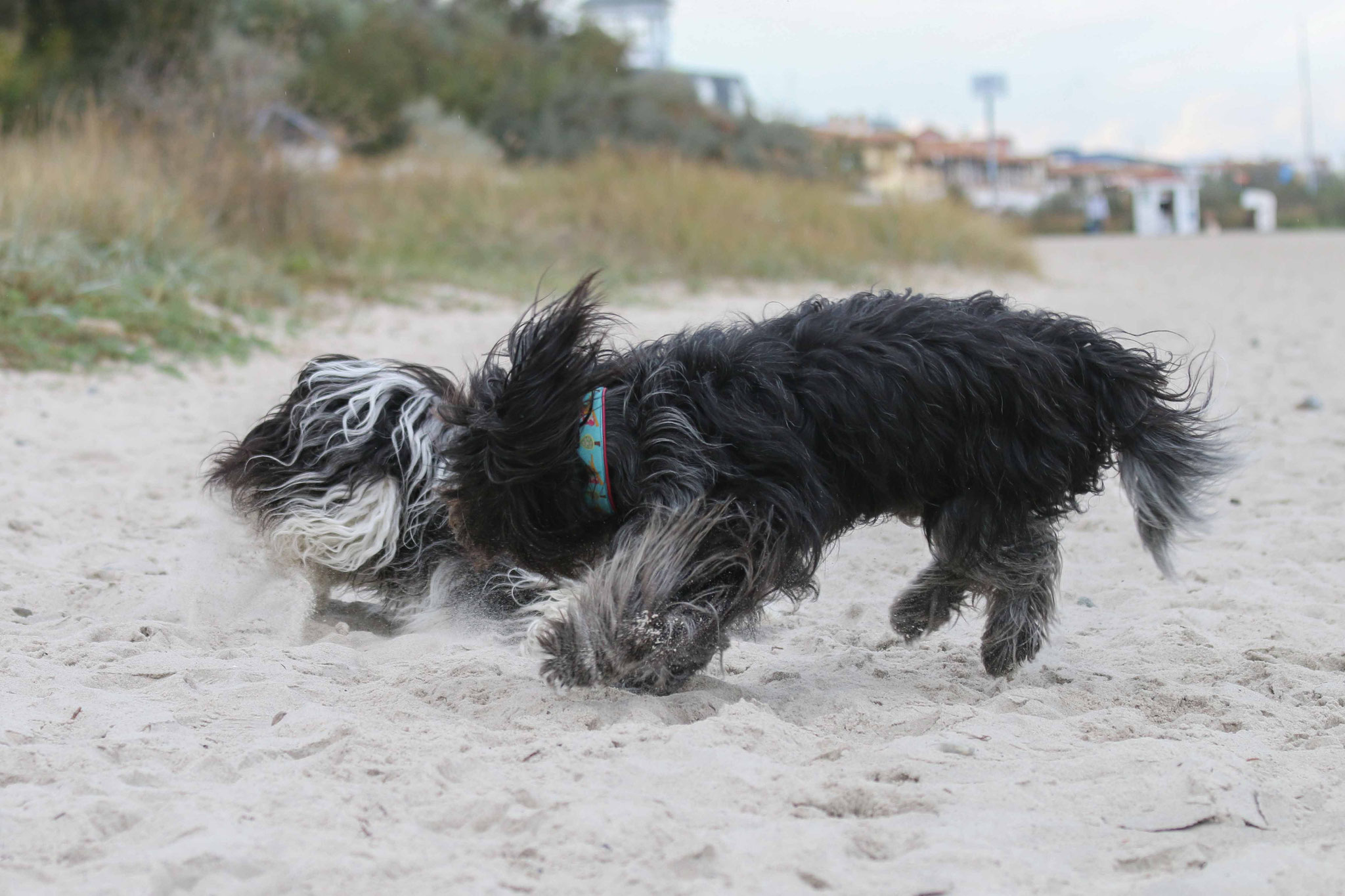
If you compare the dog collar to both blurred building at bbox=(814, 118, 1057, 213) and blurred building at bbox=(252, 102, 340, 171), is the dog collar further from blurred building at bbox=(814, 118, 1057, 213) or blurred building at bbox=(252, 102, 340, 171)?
Answer: blurred building at bbox=(814, 118, 1057, 213)

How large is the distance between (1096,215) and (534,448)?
47.3 metres

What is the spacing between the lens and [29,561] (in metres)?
4.39

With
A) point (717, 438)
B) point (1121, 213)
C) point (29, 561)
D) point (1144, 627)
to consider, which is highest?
point (1121, 213)

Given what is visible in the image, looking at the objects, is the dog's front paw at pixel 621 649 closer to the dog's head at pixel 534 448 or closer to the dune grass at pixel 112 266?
the dog's head at pixel 534 448

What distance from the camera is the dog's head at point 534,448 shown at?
3.11m

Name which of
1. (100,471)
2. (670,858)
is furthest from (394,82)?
(670,858)

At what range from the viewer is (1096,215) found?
46.9m

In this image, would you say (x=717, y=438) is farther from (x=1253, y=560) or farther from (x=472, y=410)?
(x=1253, y=560)

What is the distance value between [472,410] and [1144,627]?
2.16 metres

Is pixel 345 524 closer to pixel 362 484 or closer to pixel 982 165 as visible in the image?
pixel 362 484

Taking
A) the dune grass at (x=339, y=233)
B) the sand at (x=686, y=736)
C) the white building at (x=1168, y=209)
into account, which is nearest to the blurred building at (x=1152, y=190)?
the white building at (x=1168, y=209)

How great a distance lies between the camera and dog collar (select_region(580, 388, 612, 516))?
3.15 meters

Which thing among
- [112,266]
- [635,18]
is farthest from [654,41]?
[112,266]

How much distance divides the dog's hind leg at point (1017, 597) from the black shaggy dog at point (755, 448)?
0.04m
